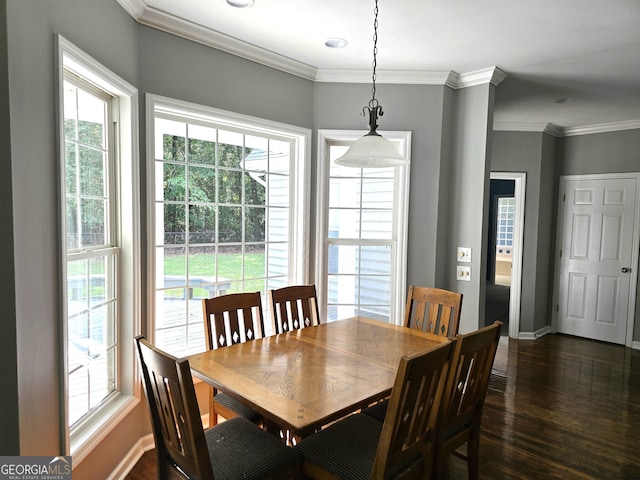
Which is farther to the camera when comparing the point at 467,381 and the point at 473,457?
the point at 473,457

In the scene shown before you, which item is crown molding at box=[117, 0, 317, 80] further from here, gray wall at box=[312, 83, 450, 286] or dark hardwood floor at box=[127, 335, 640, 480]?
dark hardwood floor at box=[127, 335, 640, 480]

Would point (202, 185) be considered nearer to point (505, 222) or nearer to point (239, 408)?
point (239, 408)

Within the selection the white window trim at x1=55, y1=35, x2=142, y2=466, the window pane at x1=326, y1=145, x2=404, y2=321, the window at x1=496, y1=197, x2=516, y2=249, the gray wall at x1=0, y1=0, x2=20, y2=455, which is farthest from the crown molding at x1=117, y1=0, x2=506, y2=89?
the window at x1=496, y1=197, x2=516, y2=249

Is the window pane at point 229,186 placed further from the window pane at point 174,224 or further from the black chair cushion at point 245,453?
the black chair cushion at point 245,453

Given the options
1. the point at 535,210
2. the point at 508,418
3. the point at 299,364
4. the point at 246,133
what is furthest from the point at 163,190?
the point at 535,210

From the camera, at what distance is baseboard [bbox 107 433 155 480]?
7.30 feet

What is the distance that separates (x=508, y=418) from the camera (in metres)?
3.01

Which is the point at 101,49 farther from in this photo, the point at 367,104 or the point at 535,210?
the point at 535,210

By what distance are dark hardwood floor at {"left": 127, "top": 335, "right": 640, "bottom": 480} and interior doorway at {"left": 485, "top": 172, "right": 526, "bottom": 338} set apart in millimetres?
829

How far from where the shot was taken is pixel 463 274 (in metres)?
3.46

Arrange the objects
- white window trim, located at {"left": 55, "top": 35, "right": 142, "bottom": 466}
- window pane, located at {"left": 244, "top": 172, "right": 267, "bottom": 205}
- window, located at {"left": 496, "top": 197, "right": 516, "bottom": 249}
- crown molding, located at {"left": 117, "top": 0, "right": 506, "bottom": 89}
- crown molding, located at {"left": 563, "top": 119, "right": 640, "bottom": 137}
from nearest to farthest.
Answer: white window trim, located at {"left": 55, "top": 35, "right": 142, "bottom": 466}, crown molding, located at {"left": 117, "top": 0, "right": 506, "bottom": 89}, window pane, located at {"left": 244, "top": 172, "right": 267, "bottom": 205}, crown molding, located at {"left": 563, "top": 119, "right": 640, "bottom": 137}, window, located at {"left": 496, "top": 197, "right": 516, "bottom": 249}

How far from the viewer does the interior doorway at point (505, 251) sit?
16.7ft

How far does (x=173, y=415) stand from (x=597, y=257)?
5385mm

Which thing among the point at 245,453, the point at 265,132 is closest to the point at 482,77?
the point at 265,132
